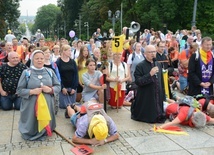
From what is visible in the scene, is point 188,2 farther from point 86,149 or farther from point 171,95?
point 86,149

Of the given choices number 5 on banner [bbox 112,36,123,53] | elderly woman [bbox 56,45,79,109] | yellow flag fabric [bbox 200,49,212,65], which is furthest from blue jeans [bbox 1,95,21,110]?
yellow flag fabric [bbox 200,49,212,65]

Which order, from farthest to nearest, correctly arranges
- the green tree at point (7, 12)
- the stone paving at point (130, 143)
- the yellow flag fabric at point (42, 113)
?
1. the green tree at point (7, 12)
2. the yellow flag fabric at point (42, 113)
3. the stone paving at point (130, 143)

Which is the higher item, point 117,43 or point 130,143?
point 117,43

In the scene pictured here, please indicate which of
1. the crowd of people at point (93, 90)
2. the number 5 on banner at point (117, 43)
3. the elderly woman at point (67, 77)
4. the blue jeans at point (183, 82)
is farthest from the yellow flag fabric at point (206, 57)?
the elderly woman at point (67, 77)

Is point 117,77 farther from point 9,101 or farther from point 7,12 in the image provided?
point 7,12

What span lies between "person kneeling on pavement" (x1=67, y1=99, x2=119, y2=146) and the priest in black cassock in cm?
137

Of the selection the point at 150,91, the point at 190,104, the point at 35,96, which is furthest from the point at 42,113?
the point at 190,104

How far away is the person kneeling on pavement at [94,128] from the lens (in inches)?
206

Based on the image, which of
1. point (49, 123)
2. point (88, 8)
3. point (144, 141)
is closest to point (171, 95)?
point (144, 141)

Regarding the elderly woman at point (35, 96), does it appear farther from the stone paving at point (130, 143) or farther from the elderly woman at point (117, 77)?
the elderly woman at point (117, 77)

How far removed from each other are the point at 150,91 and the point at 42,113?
245 cm

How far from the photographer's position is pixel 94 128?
5223 millimetres

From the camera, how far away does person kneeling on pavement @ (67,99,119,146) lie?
17.2 feet

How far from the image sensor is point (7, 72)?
783 centimetres
